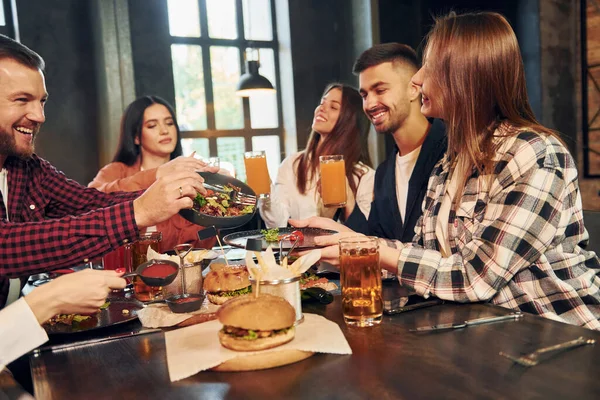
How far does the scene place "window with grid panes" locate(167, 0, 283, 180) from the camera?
266 inches

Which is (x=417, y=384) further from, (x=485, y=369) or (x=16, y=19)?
(x=16, y=19)

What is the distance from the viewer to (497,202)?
1.62 m

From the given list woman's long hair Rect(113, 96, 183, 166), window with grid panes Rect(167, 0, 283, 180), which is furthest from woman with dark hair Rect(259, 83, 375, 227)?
window with grid panes Rect(167, 0, 283, 180)

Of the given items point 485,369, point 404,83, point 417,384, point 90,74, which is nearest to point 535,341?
point 485,369

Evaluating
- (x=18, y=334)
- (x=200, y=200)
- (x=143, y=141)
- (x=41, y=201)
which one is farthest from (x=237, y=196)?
(x=143, y=141)

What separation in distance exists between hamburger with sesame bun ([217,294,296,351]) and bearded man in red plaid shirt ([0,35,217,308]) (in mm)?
699

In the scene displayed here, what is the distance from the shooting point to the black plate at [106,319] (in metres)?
1.48

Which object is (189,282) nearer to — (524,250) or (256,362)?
(256,362)

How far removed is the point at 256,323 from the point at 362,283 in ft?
1.12

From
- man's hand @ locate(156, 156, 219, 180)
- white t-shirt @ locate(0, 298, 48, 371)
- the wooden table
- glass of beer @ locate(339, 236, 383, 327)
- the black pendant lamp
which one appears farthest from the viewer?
the black pendant lamp

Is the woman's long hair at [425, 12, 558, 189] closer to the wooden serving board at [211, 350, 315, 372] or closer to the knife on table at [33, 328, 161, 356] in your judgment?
the wooden serving board at [211, 350, 315, 372]

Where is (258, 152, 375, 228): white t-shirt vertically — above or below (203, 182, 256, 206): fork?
below

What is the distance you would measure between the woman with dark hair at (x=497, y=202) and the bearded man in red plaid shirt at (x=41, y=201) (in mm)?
575

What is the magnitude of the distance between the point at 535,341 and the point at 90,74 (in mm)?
5745
